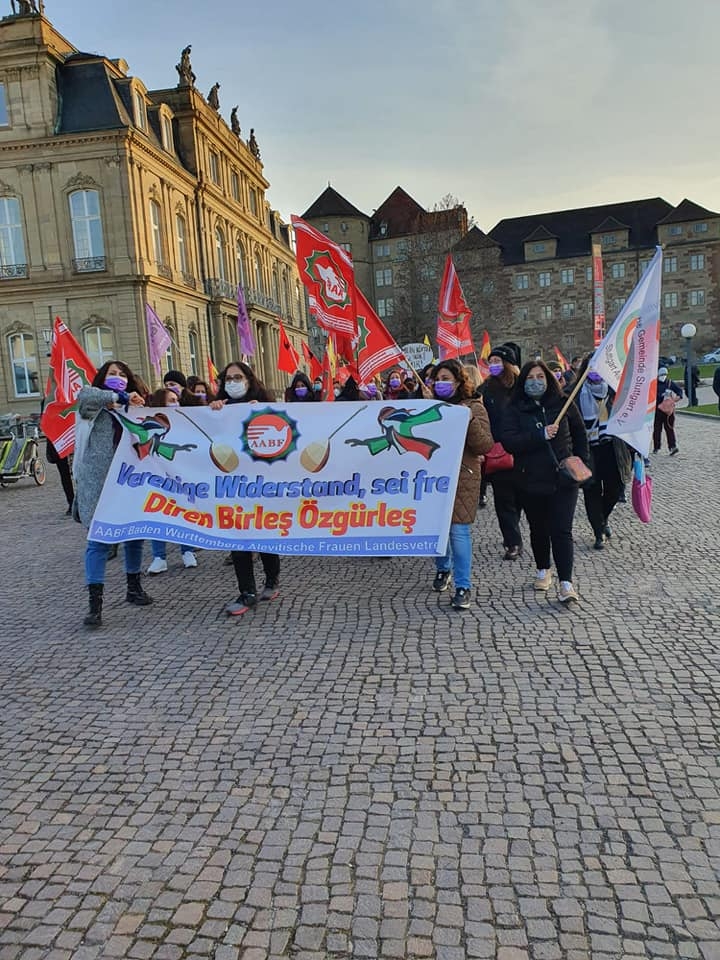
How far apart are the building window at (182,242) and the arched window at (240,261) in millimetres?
8344

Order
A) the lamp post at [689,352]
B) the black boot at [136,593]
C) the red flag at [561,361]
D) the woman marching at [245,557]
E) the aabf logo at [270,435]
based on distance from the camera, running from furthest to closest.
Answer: the lamp post at [689,352] < the red flag at [561,361] < the black boot at [136,593] < the aabf logo at [270,435] < the woman marching at [245,557]

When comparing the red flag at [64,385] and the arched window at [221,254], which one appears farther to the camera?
the arched window at [221,254]

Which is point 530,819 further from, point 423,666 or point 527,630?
point 527,630

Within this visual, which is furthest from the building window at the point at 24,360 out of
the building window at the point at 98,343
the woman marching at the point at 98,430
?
the woman marching at the point at 98,430

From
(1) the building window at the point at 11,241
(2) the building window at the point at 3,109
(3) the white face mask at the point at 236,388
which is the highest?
(2) the building window at the point at 3,109

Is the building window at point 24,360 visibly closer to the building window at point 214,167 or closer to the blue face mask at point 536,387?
the building window at point 214,167

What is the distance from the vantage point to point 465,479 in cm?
636

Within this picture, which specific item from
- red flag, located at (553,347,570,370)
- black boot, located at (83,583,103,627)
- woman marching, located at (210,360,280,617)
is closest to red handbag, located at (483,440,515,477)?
woman marching, located at (210,360,280,617)

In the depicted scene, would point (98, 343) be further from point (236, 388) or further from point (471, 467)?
point (471, 467)

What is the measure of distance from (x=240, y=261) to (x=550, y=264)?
153 ft

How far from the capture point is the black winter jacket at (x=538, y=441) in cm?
612

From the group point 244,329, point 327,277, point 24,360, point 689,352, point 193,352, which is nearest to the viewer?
point 327,277

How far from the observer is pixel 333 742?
157 inches

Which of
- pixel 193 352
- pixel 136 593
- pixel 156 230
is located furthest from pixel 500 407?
pixel 193 352
